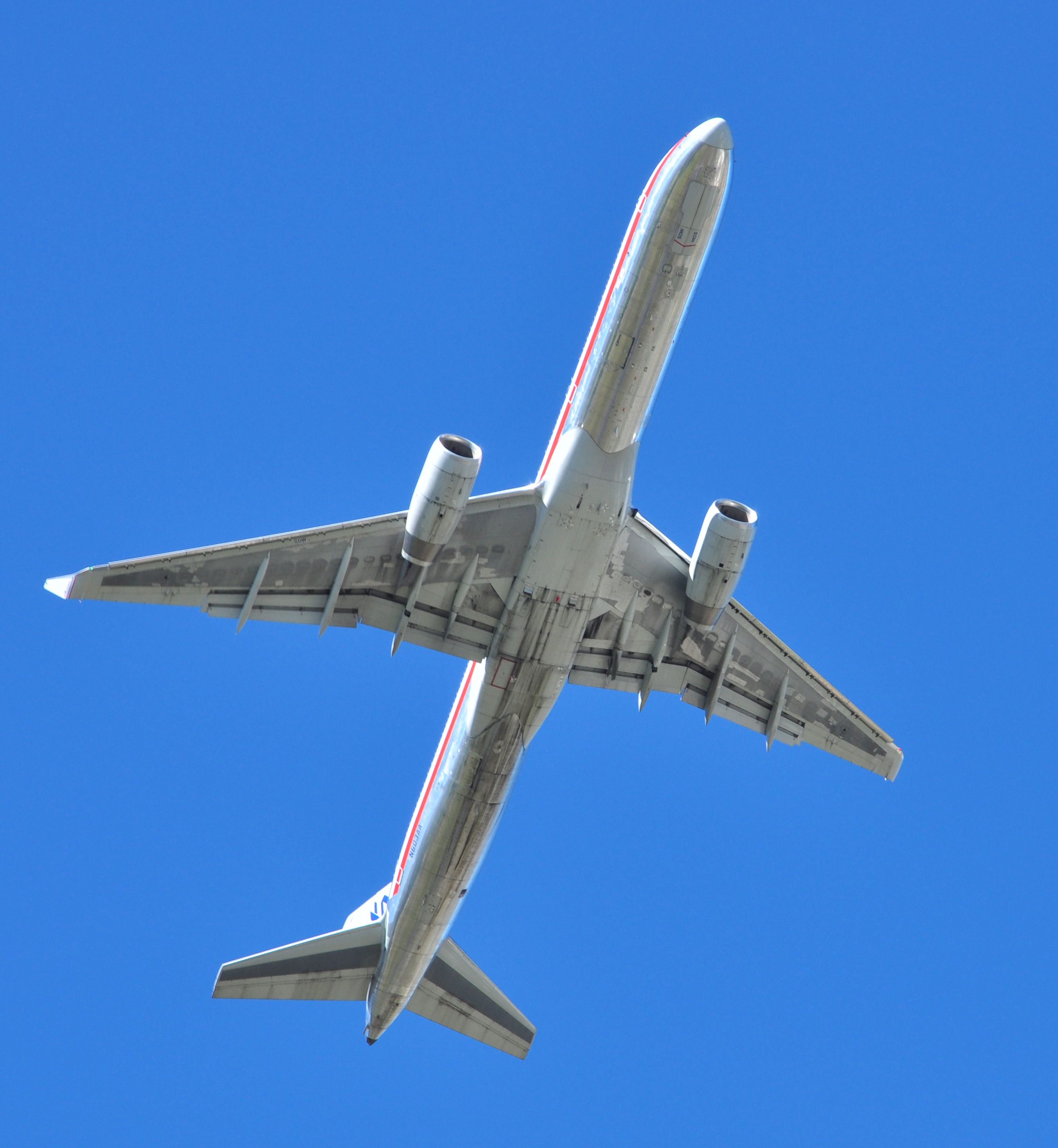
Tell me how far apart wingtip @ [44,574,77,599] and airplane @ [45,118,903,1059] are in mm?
29

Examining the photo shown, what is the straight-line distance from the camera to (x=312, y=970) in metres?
35.2

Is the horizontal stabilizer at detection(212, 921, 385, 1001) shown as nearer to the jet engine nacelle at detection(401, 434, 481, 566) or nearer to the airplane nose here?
the jet engine nacelle at detection(401, 434, 481, 566)

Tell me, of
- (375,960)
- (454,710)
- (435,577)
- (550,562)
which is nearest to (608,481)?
(550,562)

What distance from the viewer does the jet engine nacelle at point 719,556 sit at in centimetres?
3014

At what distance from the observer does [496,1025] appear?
3653 centimetres

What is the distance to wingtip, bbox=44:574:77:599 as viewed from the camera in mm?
27172

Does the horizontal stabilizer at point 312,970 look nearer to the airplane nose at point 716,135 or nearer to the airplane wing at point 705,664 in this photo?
the airplane wing at point 705,664

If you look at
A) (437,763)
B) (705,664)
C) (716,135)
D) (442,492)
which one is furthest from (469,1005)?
(716,135)

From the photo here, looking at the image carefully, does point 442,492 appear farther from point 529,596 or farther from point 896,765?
point 896,765

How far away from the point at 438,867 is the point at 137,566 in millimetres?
9234

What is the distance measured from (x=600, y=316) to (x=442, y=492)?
4.65 m

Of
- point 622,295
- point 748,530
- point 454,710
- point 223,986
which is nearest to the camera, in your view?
point 622,295

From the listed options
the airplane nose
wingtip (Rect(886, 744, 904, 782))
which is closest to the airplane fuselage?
the airplane nose

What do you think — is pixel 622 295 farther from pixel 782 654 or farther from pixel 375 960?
pixel 375 960
